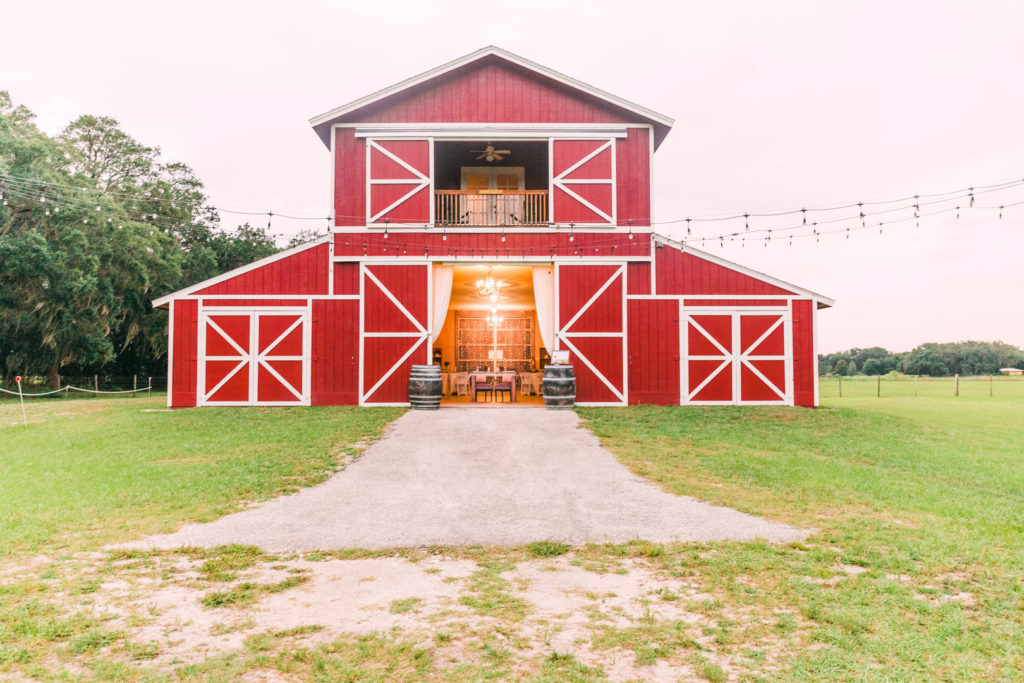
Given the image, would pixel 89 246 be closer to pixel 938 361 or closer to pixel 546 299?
pixel 546 299

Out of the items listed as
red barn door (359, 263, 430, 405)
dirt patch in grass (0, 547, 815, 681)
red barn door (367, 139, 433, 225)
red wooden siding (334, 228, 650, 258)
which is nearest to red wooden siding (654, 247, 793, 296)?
red wooden siding (334, 228, 650, 258)

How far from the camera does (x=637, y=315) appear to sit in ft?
45.9

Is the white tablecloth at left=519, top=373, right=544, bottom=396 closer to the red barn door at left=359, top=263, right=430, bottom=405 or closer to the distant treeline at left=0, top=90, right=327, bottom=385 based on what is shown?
the red barn door at left=359, top=263, right=430, bottom=405

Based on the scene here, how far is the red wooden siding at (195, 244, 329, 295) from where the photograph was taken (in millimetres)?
13867

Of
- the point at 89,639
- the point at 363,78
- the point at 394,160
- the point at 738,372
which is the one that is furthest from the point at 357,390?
the point at 363,78

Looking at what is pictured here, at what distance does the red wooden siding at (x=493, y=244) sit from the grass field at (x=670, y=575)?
671cm

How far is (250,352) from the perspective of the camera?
45.4ft

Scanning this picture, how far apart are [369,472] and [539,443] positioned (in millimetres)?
2837

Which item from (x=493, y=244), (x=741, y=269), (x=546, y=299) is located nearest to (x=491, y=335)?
(x=546, y=299)

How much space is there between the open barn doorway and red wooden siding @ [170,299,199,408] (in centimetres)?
589

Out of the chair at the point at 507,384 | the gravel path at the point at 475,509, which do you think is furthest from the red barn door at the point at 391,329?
the gravel path at the point at 475,509

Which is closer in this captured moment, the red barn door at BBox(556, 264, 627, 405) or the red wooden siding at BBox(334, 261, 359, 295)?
the red barn door at BBox(556, 264, 627, 405)

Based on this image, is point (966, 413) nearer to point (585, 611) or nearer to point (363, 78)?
point (585, 611)

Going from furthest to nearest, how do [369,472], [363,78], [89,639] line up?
1. [363,78]
2. [369,472]
3. [89,639]
